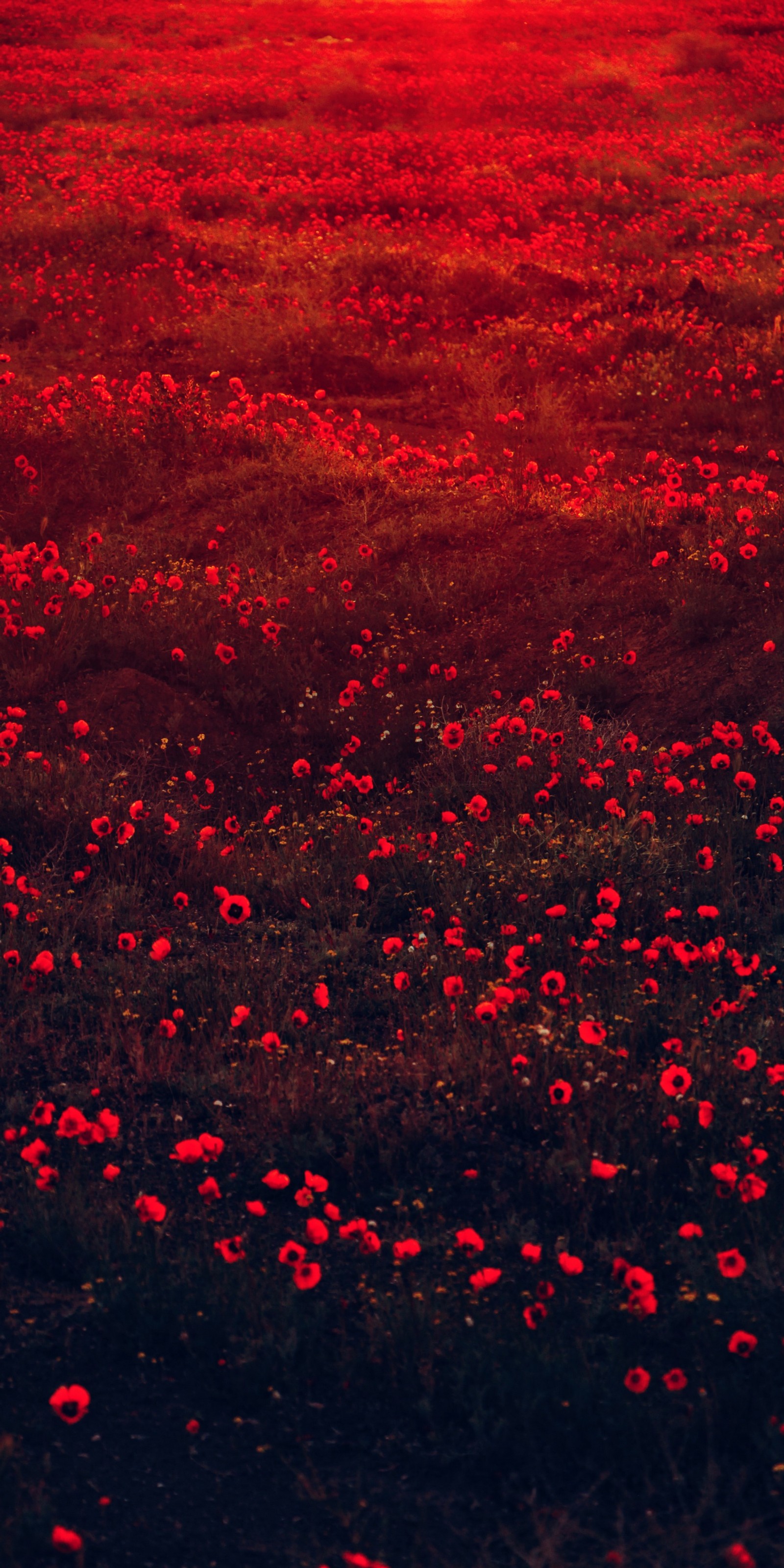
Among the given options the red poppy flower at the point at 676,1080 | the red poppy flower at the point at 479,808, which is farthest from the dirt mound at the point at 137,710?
the red poppy flower at the point at 676,1080

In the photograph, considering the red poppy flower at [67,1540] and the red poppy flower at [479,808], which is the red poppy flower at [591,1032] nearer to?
the red poppy flower at [479,808]

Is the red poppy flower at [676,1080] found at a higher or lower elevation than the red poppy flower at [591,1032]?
lower

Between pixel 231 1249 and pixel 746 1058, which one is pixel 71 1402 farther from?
pixel 746 1058

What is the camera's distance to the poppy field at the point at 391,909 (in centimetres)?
264

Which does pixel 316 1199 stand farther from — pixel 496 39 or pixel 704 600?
pixel 496 39

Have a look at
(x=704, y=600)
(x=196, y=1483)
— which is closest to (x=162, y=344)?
(x=704, y=600)

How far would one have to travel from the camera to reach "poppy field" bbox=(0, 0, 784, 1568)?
2.64 meters

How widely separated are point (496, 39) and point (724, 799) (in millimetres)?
26079

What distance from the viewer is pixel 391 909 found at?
4.95m

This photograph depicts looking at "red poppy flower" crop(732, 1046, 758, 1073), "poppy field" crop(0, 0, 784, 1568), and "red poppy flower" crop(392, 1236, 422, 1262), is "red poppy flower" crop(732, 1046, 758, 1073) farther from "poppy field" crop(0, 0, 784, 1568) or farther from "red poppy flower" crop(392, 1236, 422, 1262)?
"red poppy flower" crop(392, 1236, 422, 1262)

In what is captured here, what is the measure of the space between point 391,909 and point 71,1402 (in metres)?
2.64

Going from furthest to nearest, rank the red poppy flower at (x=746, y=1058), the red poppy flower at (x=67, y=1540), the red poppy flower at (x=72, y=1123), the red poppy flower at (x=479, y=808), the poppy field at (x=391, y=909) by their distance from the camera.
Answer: the red poppy flower at (x=479, y=808)
the red poppy flower at (x=746, y=1058)
the red poppy flower at (x=72, y=1123)
the poppy field at (x=391, y=909)
the red poppy flower at (x=67, y=1540)

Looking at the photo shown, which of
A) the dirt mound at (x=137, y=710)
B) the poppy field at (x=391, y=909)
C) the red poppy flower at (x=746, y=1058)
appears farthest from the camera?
the dirt mound at (x=137, y=710)

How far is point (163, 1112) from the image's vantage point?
3.77 metres
